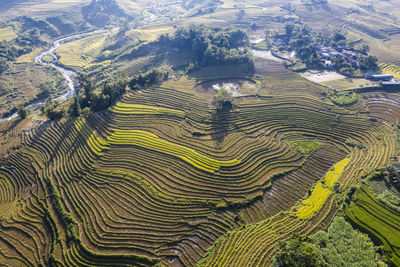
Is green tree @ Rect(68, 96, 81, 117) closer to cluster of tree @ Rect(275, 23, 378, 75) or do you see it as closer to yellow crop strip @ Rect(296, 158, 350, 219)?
yellow crop strip @ Rect(296, 158, 350, 219)

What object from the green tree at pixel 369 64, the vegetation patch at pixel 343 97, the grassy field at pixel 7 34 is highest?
the green tree at pixel 369 64

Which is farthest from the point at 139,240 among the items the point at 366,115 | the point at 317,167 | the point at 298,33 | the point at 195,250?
the point at 298,33

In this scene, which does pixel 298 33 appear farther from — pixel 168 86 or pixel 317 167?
pixel 317 167

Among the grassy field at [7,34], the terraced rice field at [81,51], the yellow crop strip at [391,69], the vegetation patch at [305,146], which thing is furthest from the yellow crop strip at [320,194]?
the grassy field at [7,34]

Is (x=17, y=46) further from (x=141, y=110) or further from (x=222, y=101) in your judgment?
(x=222, y=101)

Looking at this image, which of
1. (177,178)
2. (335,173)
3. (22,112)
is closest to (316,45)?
(335,173)

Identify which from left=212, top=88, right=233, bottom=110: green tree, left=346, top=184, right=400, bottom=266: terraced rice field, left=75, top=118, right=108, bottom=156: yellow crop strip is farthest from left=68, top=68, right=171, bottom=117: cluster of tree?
left=346, top=184, right=400, bottom=266: terraced rice field

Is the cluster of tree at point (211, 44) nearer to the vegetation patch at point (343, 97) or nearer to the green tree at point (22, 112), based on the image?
the vegetation patch at point (343, 97)
